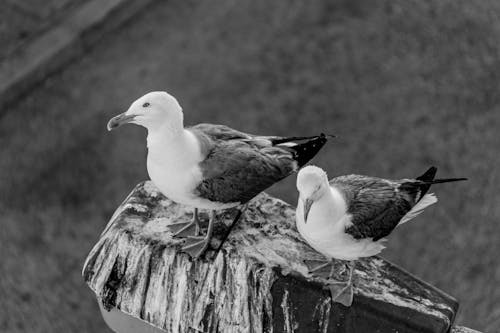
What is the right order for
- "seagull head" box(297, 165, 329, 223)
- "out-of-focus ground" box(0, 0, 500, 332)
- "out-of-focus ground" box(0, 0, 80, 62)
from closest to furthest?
"seagull head" box(297, 165, 329, 223) → "out-of-focus ground" box(0, 0, 500, 332) → "out-of-focus ground" box(0, 0, 80, 62)

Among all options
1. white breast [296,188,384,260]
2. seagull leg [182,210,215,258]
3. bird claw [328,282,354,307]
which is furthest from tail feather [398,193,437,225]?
seagull leg [182,210,215,258]

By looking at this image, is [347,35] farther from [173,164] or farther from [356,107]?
[173,164]

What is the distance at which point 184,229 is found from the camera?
97.8 inches

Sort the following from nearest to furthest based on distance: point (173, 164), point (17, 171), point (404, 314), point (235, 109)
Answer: point (173, 164)
point (404, 314)
point (17, 171)
point (235, 109)

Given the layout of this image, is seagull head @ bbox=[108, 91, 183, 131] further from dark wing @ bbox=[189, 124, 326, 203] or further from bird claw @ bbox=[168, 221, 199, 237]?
bird claw @ bbox=[168, 221, 199, 237]

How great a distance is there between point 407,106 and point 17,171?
105 inches

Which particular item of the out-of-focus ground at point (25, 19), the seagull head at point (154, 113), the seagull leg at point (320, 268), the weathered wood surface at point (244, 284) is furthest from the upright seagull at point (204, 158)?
the out-of-focus ground at point (25, 19)

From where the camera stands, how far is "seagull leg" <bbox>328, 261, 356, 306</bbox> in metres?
2.28

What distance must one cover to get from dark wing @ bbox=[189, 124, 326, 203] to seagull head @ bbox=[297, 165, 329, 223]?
0.30 m

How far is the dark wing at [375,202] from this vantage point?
2.14 m

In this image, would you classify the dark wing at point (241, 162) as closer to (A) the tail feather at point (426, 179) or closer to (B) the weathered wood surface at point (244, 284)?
(B) the weathered wood surface at point (244, 284)

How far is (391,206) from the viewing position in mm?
2199

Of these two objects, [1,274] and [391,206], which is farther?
[1,274]

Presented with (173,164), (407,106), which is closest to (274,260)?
(173,164)
